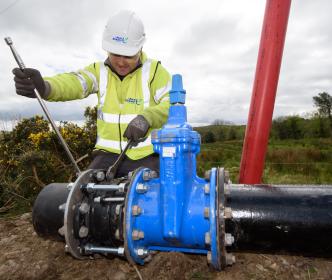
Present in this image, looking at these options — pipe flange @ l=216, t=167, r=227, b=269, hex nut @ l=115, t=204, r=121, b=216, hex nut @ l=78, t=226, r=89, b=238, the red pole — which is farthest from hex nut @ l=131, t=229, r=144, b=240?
the red pole

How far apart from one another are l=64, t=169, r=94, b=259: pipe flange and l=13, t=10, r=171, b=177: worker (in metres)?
0.84

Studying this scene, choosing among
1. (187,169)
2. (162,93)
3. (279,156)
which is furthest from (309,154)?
(187,169)

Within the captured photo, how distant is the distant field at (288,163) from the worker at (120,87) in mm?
4858

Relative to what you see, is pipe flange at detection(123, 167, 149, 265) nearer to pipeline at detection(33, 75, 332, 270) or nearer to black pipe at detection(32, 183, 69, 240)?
Result: pipeline at detection(33, 75, 332, 270)

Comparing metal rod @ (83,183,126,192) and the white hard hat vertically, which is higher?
the white hard hat


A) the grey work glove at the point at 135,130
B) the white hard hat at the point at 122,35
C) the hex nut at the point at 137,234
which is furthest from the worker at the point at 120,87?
the hex nut at the point at 137,234

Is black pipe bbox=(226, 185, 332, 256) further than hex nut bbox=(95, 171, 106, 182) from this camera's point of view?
No

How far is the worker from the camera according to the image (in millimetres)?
2486

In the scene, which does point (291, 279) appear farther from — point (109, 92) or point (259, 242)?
point (109, 92)

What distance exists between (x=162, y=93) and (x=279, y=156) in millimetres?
10633

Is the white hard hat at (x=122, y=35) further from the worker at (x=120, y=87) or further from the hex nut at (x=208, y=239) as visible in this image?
the hex nut at (x=208, y=239)

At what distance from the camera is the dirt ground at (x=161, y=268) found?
2.19 metres

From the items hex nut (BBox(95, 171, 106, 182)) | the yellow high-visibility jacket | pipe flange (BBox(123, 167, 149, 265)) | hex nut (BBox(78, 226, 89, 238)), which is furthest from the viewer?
the yellow high-visibility jacket

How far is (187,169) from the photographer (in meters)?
1.67
